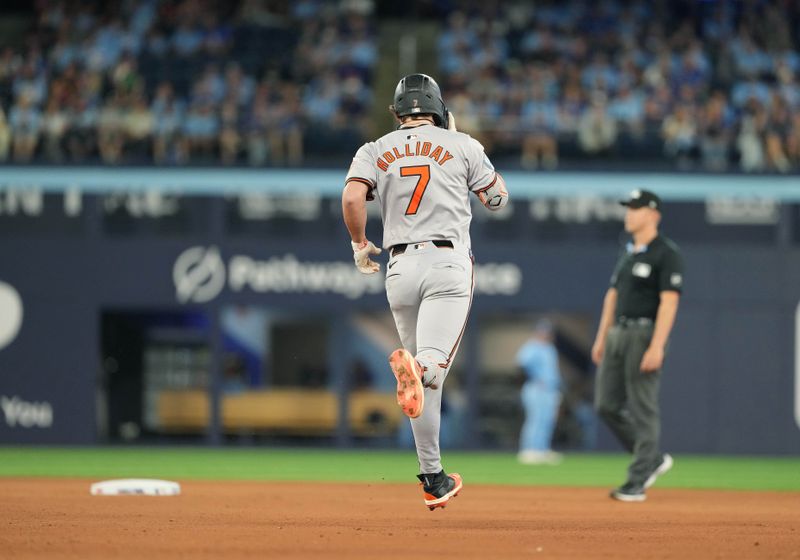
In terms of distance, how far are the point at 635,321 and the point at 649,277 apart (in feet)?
1.11

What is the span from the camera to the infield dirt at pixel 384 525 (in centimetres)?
621

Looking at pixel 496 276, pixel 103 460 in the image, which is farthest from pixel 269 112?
pixel 103 460

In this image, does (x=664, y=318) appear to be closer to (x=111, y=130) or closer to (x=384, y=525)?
(x=384, y=525)

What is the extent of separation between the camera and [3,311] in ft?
57.4

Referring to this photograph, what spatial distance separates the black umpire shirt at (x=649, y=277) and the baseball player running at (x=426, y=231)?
7.87 ft

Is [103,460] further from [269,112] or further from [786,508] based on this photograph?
[786,508]

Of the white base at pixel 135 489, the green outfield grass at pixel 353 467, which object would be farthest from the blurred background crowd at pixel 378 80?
the white base at pixel 135 489

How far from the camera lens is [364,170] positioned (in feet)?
23.8

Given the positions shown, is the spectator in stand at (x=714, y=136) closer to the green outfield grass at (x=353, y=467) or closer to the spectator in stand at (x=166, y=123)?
Answer: the green outfield grass at (x=353, y=467)

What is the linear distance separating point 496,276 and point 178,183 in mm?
4439

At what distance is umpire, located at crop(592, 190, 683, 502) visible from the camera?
30.8ft

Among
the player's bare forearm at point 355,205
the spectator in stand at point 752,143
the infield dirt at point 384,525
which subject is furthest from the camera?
the spectator in stand at point 752,143

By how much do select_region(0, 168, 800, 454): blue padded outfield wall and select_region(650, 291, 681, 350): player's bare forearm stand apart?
8.10 metres

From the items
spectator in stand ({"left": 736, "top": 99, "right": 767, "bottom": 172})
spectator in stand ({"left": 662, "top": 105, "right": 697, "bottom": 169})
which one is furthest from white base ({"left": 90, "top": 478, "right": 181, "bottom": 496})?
spectator in stand ({"left": 736, "top": 99, "right": 767, "bottom": 172})
